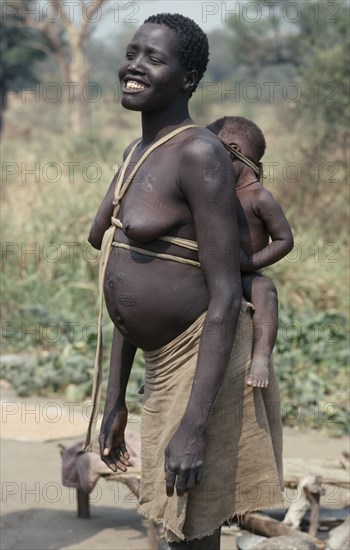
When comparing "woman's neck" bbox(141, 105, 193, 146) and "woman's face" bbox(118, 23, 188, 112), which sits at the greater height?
"woman's face" bbox(118, 23, 188, 112)

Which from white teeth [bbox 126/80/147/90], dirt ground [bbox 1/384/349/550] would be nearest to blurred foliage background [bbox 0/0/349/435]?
dirt ground [bbox 1/384/349/550]

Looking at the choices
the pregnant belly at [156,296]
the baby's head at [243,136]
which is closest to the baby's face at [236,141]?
the baby's head at [243,136]

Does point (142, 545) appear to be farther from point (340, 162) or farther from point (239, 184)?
point (340, 162)

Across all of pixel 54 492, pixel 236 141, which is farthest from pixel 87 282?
pixel 236 141

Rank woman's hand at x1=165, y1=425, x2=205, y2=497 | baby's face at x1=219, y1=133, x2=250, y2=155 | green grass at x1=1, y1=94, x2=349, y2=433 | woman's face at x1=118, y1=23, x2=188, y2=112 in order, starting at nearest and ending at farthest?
woman's hand at x1=165, y1=425, x2=205, y2=497 < woman's face at x1=118, y1=23, x2=188, y2=112 < baby's face at x1=219, y1=133, x2=250, y2=155 < green grass at x1=1, y1=94, x2=349, y2=433

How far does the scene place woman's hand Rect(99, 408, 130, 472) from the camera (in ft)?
9.46

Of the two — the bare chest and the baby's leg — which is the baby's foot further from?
the bare chest

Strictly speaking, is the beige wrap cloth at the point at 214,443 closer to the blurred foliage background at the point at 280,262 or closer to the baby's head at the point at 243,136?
the baby's head at the point at 243,136

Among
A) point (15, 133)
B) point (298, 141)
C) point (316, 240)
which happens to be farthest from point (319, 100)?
point (15, 133)

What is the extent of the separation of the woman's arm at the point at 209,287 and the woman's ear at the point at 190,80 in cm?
20

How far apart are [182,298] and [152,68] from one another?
60 cm

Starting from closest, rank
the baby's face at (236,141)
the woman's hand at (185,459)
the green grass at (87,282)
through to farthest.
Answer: the woman's hand at (185,459) → the baby's face at (236,141) → the green grass at (87,282)

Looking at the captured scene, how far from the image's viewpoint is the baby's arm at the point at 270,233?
279 centimetres

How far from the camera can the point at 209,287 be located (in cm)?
254
